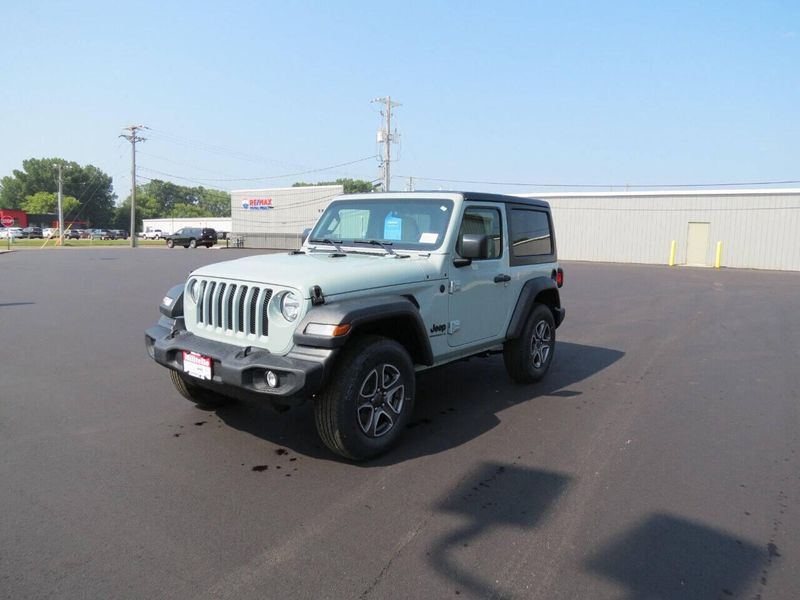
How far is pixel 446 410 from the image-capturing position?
5.12 metres

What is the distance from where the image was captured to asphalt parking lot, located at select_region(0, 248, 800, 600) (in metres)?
2.70

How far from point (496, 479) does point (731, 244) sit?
31420 mm

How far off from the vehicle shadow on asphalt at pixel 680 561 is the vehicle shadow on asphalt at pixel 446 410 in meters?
1.53

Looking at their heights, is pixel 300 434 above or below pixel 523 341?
below

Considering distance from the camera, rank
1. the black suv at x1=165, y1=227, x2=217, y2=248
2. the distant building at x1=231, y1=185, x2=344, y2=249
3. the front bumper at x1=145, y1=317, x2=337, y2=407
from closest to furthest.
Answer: the front bumper at x1=145, y1=317, x2=337, y2=407
the black suv at x1=165, y1=227, x2=217, y2=248
the distant building at x1=231, y1=185, x2=344, y2=249

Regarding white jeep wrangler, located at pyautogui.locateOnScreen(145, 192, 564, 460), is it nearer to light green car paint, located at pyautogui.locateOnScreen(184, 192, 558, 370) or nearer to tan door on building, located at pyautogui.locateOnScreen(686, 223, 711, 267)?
light green car paint, located at pyautogui.locateOnScreen(184, 192, 558, 370)

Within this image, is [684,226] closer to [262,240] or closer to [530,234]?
[530,234]

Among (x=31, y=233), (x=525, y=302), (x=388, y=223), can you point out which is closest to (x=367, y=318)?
(x=388, y=223)

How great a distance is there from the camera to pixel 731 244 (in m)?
30.0

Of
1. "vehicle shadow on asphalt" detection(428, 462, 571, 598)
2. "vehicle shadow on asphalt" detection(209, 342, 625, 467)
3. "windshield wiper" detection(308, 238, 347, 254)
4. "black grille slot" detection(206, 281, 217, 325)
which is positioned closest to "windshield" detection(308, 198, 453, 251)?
"windshield wiper" detection(308, 238, 347, 254)

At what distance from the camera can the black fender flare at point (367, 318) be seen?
3564 mm

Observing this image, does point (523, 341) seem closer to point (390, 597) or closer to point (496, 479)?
point (496, 479)

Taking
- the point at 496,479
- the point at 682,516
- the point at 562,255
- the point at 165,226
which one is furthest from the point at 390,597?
the point at 165,226

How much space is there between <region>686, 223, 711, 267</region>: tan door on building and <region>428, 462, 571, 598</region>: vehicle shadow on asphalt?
3127 cm
